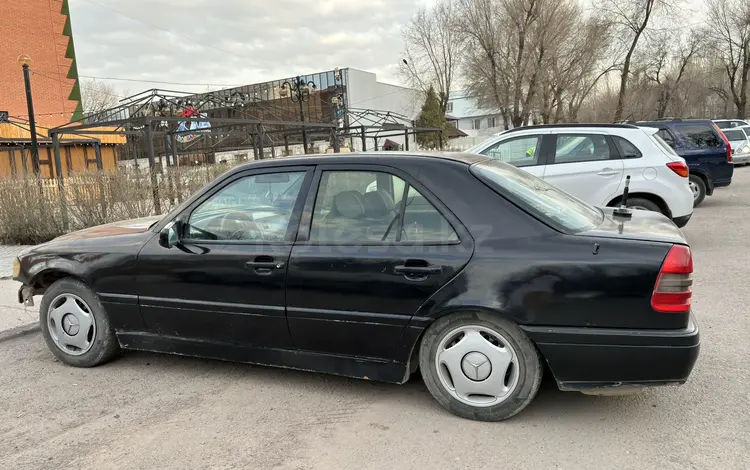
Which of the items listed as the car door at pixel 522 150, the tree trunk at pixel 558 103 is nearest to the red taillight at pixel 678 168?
the car door at pixel 522 150

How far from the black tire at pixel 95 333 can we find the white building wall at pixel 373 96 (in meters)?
49.1

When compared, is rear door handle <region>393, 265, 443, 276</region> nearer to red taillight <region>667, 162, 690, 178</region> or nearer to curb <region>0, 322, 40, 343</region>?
curb <region>0, 322, 40, 343</region>

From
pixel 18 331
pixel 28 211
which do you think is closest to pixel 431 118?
pixel 28 211

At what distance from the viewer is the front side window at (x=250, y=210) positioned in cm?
348

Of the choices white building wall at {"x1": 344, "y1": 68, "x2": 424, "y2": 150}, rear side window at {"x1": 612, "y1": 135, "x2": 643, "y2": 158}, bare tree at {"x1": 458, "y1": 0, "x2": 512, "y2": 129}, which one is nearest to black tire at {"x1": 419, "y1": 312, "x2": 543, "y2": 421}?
rear side window at {"x1": 612, "y1": 135, "x2": 643, "y2": 158}

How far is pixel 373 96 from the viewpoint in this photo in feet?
199

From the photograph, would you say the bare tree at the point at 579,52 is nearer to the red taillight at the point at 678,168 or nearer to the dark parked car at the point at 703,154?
the dark parked car at the point at 703,154

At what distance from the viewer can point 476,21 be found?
97.3 feet

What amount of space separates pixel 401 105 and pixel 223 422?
6238 cm

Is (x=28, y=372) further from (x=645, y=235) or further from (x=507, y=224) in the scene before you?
(x=645, y=235)

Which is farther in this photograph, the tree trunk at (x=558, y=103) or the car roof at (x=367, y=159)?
the tree trunk at (x=558, y=103)

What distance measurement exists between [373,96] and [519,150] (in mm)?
54714

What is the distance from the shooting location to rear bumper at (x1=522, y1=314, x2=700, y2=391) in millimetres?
2699

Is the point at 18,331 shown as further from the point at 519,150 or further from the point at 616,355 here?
the point at 519,150
